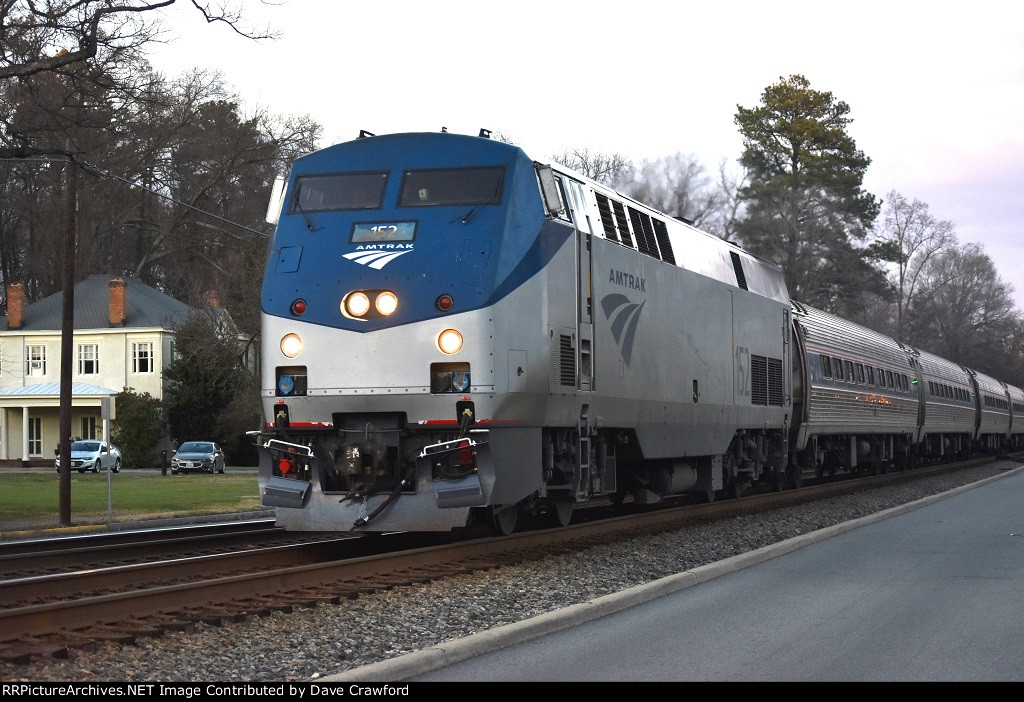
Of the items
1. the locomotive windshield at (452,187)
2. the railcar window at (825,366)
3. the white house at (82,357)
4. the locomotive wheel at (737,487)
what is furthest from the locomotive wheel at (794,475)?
the white house at (82,357)

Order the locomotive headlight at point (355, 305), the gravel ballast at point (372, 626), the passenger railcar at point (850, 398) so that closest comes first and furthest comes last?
the gravel ballast at point (372, 626) < the locomotive headlight at point (355, 305) < the passenger railcar at point (850, 398)

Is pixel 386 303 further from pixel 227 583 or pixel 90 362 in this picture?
pixel 90 362

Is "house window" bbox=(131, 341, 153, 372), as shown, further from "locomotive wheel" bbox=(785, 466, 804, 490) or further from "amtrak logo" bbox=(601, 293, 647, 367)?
"amtrak logo" bbox=(601, 293, 647, 367)

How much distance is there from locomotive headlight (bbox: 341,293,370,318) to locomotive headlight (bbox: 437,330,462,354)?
31.8 inches

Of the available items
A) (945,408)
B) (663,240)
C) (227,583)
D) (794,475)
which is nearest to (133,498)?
(794,475)

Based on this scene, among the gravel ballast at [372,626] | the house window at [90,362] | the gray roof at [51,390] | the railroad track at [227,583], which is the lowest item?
the gravel ballast at [372,626]

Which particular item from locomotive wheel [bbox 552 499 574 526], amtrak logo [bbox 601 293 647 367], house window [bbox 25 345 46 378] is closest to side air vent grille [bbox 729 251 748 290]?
amtrak logo [bbox 601 293 647 367]

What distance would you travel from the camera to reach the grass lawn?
23.6 metres

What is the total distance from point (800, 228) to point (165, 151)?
32.6 m

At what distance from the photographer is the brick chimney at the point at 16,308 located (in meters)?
59.3

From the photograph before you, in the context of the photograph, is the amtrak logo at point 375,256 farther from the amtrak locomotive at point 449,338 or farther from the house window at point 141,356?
the house window at point 141,356

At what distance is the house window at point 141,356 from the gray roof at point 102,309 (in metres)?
0.92

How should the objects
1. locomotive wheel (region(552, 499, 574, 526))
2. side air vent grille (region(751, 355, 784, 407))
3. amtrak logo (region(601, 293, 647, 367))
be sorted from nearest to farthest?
amtrak logo (region(601, 293, 647, 367)) → locomotive wheel (region(552, 499, 574, 526)) → side air vent grille (region(751, 355, 784, 407))

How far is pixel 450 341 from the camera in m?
11.5
